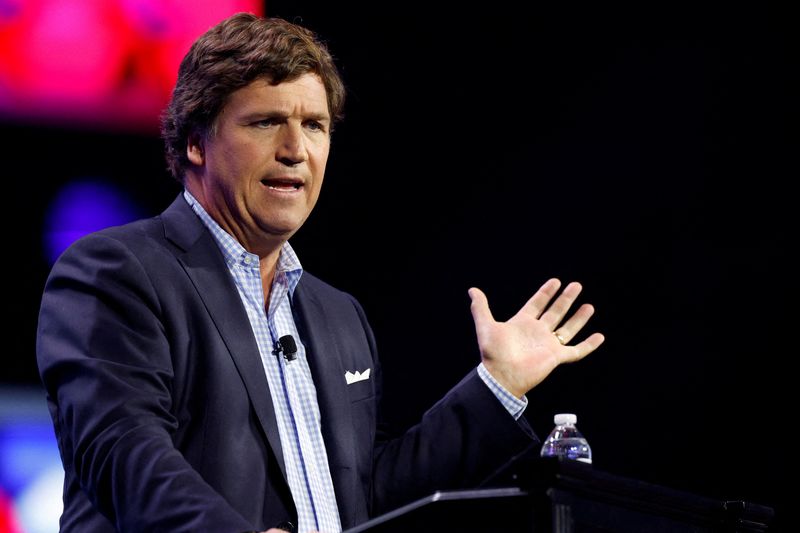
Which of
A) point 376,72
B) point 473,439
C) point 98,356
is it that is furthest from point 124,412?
point 376,72

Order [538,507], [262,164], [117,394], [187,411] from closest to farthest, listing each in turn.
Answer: [538,507] → [117,394] → [187,411] → [262,164]

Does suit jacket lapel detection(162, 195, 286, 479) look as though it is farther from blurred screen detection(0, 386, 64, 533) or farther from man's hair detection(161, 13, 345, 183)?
blurred screen detection(0, 386, 64, 533)

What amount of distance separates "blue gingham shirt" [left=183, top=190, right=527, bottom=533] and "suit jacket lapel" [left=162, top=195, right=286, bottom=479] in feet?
0.19

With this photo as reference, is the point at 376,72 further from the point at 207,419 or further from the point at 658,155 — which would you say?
the point at 207,419

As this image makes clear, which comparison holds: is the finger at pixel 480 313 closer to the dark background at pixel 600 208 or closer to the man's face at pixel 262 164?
the man's face at pixel 262 164

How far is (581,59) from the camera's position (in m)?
4.16

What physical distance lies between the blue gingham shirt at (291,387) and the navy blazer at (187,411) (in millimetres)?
28

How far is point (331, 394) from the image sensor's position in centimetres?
238

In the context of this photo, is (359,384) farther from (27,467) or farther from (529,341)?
(27,467)

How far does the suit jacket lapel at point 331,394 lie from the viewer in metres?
2.29

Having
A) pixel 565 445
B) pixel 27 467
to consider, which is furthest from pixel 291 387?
pixel 565 445

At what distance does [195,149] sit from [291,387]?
2.05 feet

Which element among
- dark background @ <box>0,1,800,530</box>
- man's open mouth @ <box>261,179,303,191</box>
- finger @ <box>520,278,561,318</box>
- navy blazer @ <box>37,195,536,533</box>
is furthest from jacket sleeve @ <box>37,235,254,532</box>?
dark background @ <box>0,1,800,530</box>

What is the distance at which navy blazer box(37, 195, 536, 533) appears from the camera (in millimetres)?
1822
